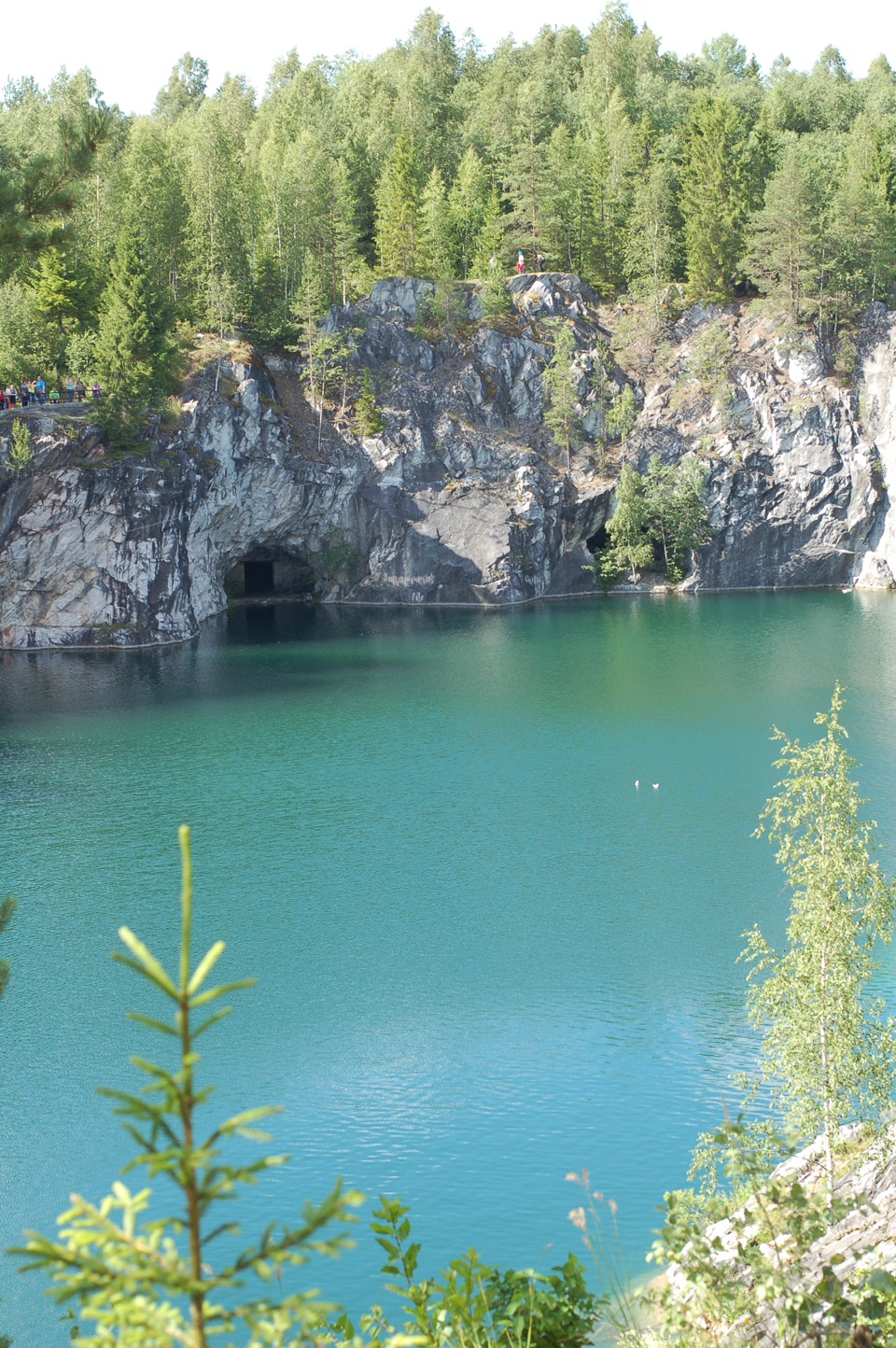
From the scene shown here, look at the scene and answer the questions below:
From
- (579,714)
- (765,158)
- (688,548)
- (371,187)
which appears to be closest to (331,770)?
(579,714)

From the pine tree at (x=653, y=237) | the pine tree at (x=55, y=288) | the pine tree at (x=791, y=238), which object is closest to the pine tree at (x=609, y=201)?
the pine tree at (x=653, y=237)

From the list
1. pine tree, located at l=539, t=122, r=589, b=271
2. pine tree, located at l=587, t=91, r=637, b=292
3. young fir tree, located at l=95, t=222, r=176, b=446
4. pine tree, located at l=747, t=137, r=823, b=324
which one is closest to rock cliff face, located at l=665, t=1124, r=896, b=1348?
young fir tree, located at l=95, t=222, r=176, b=446

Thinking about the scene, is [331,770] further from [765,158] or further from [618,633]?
[765,158]

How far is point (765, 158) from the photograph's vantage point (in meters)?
78.9

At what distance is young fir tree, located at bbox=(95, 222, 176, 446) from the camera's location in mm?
Result: 54625

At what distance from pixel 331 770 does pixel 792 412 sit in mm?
45954

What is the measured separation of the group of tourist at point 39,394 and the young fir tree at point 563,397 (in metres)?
28.0

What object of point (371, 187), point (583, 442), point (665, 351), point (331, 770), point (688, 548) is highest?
point (371, 187)

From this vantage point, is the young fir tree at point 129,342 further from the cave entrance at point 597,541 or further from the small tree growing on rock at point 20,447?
the cave entrance at point 597,541

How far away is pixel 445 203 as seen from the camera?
7469cm

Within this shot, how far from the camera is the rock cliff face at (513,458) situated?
66812mm

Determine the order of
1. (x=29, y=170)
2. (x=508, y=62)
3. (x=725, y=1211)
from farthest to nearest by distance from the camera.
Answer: (x=508, y=62) → (x=29, y=170) → (x=725, y=1211)

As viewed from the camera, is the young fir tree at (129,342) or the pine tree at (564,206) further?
the pine tree at (564,206)

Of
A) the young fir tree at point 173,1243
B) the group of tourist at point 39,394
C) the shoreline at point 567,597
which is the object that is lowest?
the young fir tree at point 173,1243
